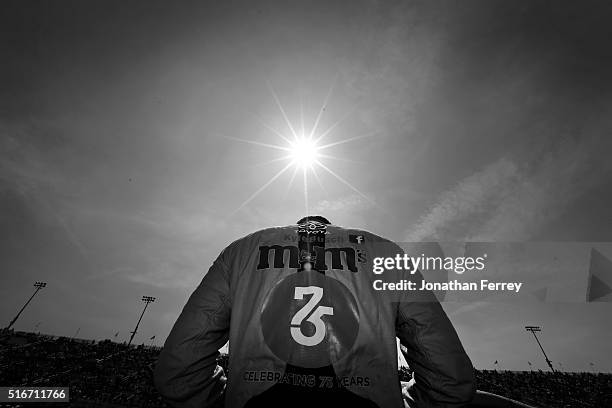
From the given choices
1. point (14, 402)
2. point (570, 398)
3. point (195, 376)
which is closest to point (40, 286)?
point (14, 402)

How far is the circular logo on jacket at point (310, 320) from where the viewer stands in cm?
182

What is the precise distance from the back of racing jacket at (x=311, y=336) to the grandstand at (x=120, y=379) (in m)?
19.7

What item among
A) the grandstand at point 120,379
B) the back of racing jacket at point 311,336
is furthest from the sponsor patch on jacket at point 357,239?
the grandstand at point 120,379

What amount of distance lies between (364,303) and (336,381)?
51 centimetres

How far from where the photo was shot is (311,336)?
6.06 ft

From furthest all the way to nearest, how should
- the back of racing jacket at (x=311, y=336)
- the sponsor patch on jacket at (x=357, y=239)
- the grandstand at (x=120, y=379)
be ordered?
the grandstand at (x=120, y=379)
the sponsor patch on jacket at (x=357, y=239)
the back of racing jacket at (x=311, y=336)

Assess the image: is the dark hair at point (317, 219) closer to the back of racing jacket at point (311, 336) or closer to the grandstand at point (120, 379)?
the back of racing jacket at point (311, 336)

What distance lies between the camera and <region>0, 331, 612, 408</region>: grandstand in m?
19.9

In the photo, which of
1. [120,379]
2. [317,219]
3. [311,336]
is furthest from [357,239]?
[120,379]

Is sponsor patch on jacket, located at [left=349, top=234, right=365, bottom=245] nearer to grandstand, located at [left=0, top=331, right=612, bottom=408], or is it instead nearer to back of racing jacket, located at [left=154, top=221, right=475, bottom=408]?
back of racing jacket, located at [left=154, top=221, right=475, bottom=408]

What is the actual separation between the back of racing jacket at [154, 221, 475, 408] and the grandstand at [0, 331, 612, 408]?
19.7 metres

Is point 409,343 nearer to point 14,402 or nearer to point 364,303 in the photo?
point 364,303

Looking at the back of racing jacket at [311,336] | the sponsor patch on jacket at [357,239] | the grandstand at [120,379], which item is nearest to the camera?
the back of racing jacket at [311,336]

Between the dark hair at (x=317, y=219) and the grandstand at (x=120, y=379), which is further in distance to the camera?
the grandstand at (x=120, y=379)
